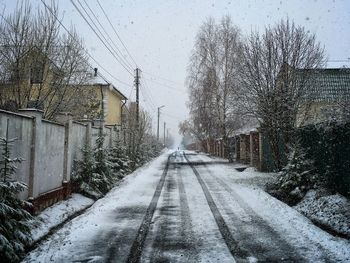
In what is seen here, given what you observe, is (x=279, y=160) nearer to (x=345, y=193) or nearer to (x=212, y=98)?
(x=345, y=193)

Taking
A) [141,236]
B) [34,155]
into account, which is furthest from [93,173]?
[141,236]

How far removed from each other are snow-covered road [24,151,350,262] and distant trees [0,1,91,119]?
18.1 ft

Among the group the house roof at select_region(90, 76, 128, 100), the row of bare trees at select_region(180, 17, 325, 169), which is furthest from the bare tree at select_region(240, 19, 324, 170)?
the house roof at select_region(90, 76, 128, 100)

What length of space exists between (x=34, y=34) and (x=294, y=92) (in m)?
10.9

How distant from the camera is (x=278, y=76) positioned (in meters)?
17.4

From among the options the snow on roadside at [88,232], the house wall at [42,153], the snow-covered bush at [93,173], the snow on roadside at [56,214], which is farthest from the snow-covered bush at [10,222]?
the snow-covered bush at [93,173]

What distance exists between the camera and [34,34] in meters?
13.9

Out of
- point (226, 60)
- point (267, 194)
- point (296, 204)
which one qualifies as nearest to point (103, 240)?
point (296, 204)

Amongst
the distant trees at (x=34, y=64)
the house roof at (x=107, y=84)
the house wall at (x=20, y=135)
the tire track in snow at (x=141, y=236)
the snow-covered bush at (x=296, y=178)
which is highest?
the house roof at (x=107, y=84)

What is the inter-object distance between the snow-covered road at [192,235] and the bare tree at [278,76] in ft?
20.9

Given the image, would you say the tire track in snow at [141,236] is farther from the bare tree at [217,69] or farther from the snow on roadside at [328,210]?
the bare tree at [217,69]

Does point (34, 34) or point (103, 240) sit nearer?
point (103, 240)

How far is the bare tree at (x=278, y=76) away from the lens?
55.2 ft

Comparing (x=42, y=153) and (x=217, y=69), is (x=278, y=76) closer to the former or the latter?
(x=42, y=153)
